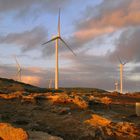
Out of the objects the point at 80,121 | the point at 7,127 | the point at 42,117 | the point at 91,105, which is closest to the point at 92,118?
the point at 80,121

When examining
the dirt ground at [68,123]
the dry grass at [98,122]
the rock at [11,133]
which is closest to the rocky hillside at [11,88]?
the dirt ground at [68,123]

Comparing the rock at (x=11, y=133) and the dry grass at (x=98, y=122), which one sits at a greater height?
the dry grass at (x=98, y=122)

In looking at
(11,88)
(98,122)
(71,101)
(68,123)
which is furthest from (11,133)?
(11,88)

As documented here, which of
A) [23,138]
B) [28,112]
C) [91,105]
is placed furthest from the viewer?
[91,105]

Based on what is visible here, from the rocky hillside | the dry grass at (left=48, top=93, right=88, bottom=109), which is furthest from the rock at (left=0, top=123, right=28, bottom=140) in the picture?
the rocky hillside

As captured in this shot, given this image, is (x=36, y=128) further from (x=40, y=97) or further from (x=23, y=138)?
(x=40, y=97)

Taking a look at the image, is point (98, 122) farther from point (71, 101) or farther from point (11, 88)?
point (11, 88)

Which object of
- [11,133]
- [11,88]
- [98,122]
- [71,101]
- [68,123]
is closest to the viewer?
[11,133]

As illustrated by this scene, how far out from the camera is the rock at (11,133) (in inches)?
779

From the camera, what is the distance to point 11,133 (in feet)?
65.9

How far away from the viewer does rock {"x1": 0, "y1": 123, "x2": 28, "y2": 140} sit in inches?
779

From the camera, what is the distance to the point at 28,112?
33594 mm

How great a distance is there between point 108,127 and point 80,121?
7.37 feet

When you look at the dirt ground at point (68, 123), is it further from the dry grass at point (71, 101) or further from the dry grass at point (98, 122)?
the dry grass at point (71, 101)
